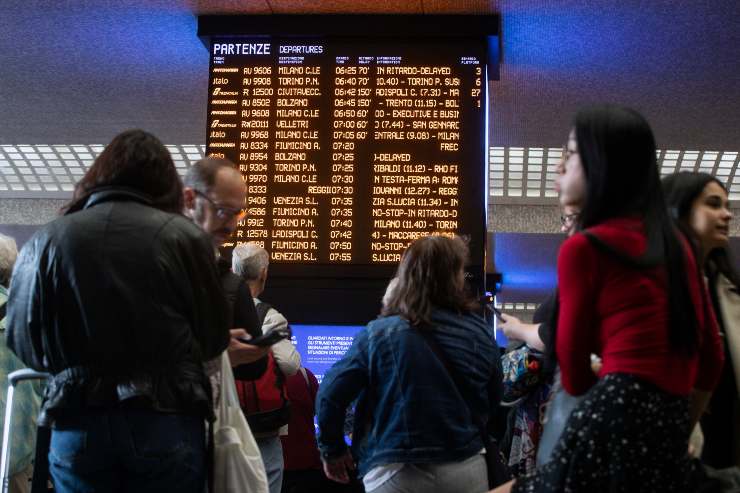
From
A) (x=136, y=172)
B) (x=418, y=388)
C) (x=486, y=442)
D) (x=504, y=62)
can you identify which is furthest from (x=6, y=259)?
(x=504, y=62)

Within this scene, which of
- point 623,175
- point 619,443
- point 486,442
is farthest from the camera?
point 486,442

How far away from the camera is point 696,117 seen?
9.78 meters

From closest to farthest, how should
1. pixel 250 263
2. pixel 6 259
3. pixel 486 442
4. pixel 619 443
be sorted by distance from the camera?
pixel 619 443 → pixel 486 442 → pixel 6 259 → pixel 250 263

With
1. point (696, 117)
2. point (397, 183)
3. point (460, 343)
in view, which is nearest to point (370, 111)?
point (397, 183)

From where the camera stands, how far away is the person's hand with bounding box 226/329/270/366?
111 inches

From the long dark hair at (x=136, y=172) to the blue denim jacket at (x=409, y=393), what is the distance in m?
1.09

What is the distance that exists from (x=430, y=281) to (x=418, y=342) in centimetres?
26

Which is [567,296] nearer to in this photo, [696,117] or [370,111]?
[370,111]

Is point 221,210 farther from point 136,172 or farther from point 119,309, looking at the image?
point 119,309

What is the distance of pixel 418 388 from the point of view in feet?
10.7

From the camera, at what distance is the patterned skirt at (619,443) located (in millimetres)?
1834

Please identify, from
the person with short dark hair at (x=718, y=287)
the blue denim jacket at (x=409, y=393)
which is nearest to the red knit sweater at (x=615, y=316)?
the person with short dark hair at (x=718, y=287)

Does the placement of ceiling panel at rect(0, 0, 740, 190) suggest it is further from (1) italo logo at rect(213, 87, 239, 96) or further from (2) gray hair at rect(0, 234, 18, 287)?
(2) gray hair at rect(0, 234, 18, 287)

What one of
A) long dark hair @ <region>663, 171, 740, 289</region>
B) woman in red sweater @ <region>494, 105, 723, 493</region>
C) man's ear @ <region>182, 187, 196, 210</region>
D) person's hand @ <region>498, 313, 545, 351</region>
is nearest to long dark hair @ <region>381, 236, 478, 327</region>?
person's hand @ <region>498, 313, 545, 351</region>
